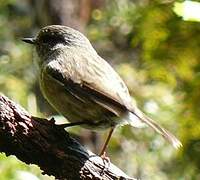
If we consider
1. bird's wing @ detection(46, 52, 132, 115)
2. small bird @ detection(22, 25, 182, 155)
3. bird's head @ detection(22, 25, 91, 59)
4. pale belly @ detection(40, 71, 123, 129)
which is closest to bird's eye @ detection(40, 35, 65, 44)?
bird's head @ detection(22, 25, 91, 59)

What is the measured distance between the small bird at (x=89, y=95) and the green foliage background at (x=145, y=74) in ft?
1.52

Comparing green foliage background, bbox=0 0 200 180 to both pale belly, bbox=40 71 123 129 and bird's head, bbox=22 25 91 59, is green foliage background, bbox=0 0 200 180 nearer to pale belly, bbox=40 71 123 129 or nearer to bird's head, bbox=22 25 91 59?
pale belly, bbox=40 71 123 129

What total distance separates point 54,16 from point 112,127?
13.1 ft

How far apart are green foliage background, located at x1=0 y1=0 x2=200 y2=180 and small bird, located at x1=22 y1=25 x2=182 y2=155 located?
0.46m

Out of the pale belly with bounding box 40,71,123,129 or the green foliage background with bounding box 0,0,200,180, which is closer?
Answer: the pale belly with bounding box 40,71,123,129

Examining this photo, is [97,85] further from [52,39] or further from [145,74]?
[145,74]

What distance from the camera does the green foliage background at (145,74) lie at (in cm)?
464

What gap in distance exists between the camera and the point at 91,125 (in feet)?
12.4

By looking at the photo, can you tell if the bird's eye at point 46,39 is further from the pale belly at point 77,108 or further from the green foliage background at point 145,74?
the green foliage background at point 145,74

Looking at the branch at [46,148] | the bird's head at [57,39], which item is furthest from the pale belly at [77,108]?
the bird's head at [57,39]

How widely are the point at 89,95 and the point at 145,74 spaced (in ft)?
7.94

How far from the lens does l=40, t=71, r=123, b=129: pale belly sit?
3.67 metres

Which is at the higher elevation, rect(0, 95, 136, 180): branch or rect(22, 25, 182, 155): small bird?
rect(22, 25, 182, 155): small bird

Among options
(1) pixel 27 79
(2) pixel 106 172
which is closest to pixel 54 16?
(1) pixel 27 79
